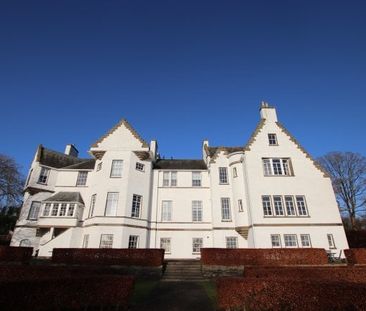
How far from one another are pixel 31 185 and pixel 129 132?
14919mm

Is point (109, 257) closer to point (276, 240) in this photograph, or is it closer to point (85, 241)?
point (85, 241)

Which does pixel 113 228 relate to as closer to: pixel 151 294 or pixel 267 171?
pixel 151 294

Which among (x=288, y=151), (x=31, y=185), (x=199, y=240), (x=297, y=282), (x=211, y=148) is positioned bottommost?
(x=297, y=282)

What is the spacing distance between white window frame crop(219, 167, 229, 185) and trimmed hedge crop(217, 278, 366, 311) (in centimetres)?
1987

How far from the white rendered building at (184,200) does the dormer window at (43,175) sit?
0.48 ft

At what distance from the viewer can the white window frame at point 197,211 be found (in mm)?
28375

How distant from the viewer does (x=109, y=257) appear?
19641mm

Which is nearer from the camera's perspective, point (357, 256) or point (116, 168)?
point (357, 256)

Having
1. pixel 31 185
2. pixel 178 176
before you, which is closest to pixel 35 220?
pixel 31 185

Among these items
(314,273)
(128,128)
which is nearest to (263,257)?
(314,273)

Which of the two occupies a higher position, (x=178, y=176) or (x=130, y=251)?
(x=178, y=176)

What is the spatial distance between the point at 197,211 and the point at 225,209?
3760 mm

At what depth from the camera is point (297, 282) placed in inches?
332

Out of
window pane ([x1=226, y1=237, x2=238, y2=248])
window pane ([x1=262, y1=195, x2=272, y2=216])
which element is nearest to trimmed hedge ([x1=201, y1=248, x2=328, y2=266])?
window pane ([x1=262, y1=195, x2=272, y2=216])
